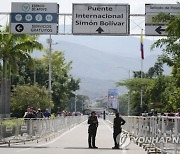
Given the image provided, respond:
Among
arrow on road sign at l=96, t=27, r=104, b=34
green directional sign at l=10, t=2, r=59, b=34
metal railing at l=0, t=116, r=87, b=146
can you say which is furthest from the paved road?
green directional sign at l=10, t=2, r=59, b=34

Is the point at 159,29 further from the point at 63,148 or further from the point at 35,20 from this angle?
the point at 63,148

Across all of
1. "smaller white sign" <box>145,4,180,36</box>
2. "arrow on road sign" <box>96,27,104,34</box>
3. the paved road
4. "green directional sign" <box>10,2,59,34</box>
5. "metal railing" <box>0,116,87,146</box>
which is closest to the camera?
the paved road

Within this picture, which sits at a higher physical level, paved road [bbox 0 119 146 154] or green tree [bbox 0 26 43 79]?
green tree [bbox 0 26 43 79]

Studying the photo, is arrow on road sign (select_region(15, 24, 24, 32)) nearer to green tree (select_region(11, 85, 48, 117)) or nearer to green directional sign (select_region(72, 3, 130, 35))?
green directional sign (select_region(72, 3, 130, 35))

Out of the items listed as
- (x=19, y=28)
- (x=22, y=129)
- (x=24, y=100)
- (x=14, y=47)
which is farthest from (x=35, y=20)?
(x=24, y=100)

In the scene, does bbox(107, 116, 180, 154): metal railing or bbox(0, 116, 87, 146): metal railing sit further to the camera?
bbox(0, 116, 87, 146): metal railing

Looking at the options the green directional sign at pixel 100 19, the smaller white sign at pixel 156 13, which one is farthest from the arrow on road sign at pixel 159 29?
the green directional sign at pixel 100 19

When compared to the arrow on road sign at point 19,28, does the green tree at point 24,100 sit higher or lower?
lower

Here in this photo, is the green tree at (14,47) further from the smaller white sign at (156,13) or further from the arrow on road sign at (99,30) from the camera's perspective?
the smaller white sign at (156,13)

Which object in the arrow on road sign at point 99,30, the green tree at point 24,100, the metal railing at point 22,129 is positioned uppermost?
the arrow on road sign at point 99,30

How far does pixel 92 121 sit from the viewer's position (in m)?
23.8

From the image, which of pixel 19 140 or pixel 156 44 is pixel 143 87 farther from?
pixel 156 44

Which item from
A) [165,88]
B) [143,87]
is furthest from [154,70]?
[165,88]

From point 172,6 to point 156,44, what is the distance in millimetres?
10962
